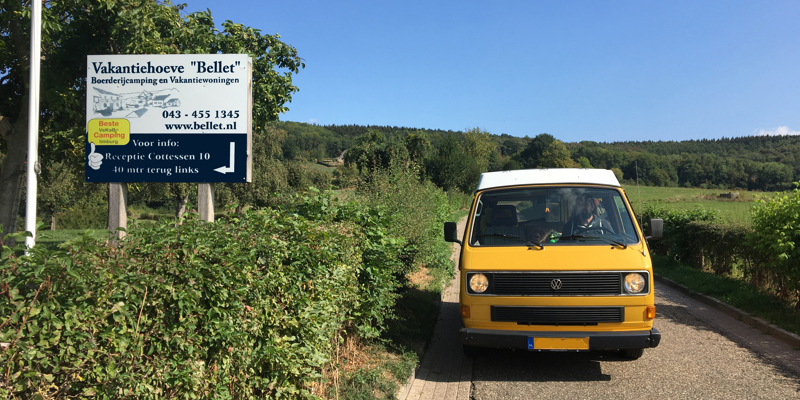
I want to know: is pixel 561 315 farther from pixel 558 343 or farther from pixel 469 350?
pixel 469 350

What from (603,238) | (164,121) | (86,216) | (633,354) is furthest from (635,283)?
(86,216)

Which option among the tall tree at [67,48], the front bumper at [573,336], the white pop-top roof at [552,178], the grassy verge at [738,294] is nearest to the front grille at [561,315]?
the front bumper at [573,336]

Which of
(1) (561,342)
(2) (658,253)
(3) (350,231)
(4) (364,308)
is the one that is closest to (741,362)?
(1) (561,342)

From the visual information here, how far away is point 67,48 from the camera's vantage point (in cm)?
1166

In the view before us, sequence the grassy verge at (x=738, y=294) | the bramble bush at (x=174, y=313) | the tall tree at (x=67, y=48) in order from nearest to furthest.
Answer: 1. the bramble bush at (x=174, y=313)
2. the grassy verge at (x=738, y=294)
3. the tall tree at (x=67, y=48)

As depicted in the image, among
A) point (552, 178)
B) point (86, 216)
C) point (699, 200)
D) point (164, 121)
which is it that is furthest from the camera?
point (86, 216)

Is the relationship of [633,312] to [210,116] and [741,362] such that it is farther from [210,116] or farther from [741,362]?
[210,116]

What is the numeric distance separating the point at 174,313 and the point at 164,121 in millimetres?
3788

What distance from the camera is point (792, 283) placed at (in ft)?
26.4

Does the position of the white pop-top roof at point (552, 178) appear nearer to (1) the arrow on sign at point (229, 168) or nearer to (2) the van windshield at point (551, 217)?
(2) the van windshield at point (551, 217)

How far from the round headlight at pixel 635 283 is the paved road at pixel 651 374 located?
100cm

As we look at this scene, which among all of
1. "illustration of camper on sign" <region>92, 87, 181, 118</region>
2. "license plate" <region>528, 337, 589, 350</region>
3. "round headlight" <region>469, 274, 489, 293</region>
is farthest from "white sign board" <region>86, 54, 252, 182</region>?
"license plate" <region>528, 337, 589, 350</region>

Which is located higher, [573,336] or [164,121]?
[164,121]

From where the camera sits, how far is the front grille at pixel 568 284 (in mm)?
5555
